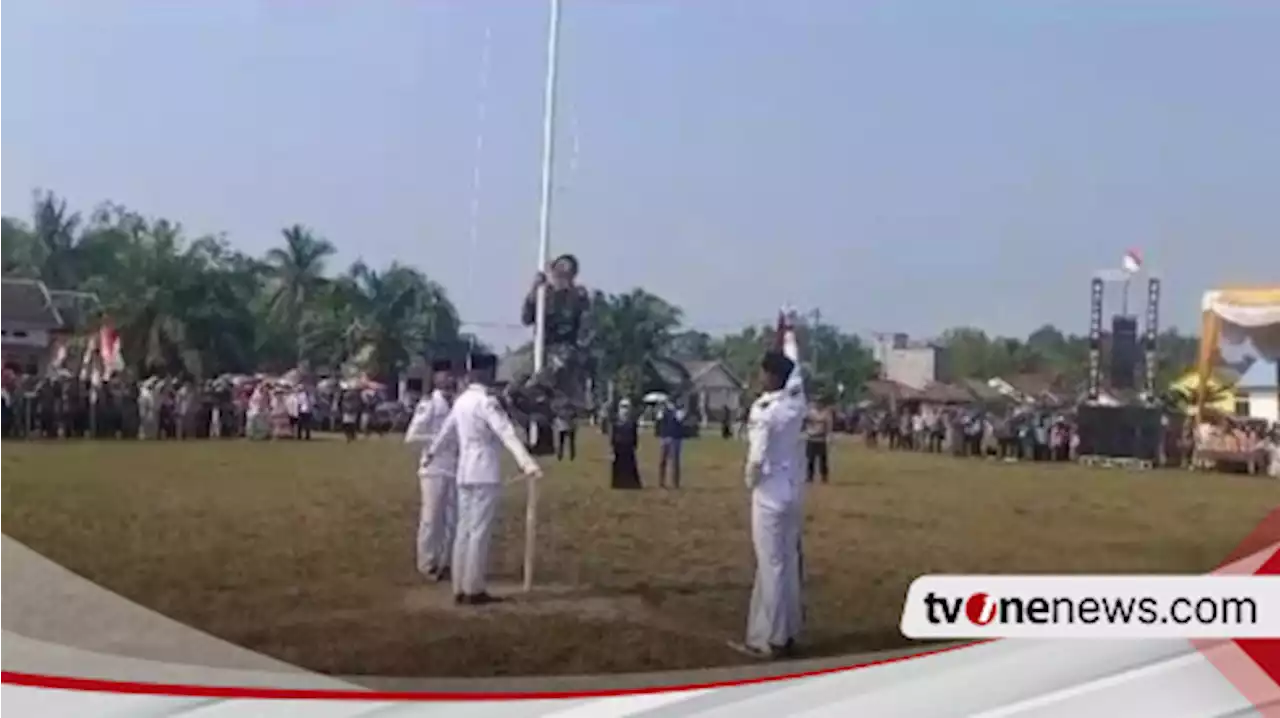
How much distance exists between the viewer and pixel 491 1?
1812mm

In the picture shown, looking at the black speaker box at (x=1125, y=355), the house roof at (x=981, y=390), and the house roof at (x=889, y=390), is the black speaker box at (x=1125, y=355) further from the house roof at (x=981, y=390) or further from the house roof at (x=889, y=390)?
the house roof at (x=889, y=390)

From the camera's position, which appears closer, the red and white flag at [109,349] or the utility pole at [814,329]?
the red and white flag at [109,349]

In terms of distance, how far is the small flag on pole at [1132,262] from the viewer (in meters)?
1.88

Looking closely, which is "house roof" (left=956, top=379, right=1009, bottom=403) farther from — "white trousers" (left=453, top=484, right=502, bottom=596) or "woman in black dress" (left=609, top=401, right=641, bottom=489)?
"white trousers" (left=453, top=484, right=502, bottom=596)

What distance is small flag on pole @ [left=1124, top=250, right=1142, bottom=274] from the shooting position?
188cm

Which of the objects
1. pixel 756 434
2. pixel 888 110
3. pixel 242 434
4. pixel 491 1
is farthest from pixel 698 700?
pixel 491 1

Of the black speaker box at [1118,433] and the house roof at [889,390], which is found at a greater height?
the house roof at [889,390]

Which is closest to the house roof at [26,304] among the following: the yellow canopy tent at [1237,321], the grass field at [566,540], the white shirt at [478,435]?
the grass field at [566,540]

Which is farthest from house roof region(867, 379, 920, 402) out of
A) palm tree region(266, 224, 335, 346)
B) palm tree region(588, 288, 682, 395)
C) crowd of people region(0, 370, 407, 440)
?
palm tree region(266, 224, 335, 346)

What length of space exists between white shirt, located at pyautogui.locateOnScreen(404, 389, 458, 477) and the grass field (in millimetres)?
40

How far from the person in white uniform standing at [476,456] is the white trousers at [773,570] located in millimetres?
321

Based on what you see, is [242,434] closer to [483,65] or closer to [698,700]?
[483,65]

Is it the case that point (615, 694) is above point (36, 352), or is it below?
below

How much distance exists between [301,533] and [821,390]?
29.1 inches
